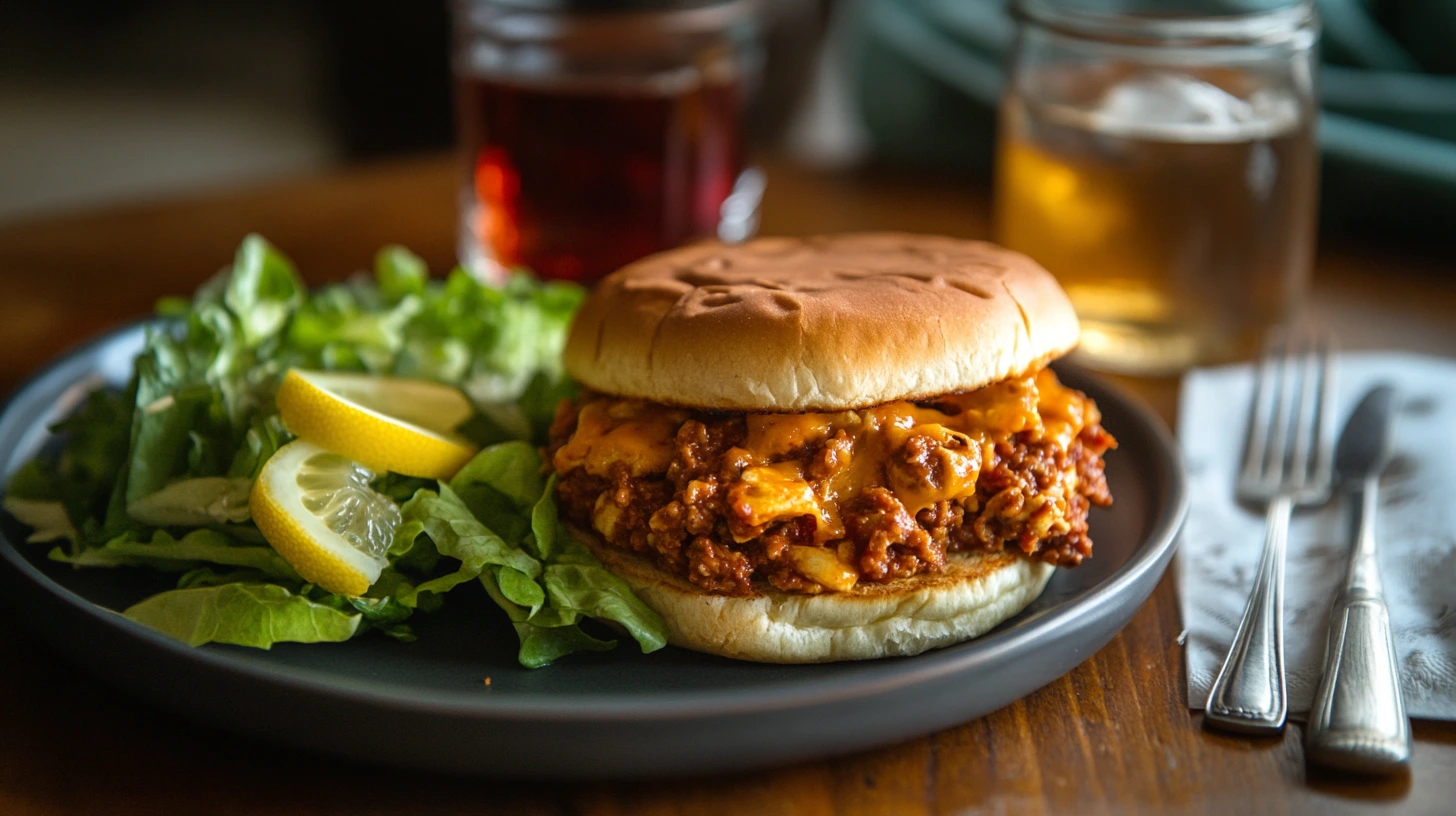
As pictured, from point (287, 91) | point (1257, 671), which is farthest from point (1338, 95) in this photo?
point (287, 91)

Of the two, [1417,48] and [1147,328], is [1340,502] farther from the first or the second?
[1417,48]

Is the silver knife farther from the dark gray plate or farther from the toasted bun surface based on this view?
the toasted bun surface

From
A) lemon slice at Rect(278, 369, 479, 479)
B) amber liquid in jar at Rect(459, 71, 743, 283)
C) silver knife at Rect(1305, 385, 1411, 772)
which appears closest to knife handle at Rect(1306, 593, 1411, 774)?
silver knife at Rect(1305, 385, 1411, 772)

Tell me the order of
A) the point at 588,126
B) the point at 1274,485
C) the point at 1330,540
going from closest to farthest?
the point at 1330,540 → the point at 1274,485 → the point at 588,126

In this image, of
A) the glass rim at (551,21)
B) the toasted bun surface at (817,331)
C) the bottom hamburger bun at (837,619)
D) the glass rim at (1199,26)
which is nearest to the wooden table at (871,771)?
the bottom hamburger bun at (837,619)

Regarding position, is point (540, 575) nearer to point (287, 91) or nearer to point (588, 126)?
point (588, 126)
